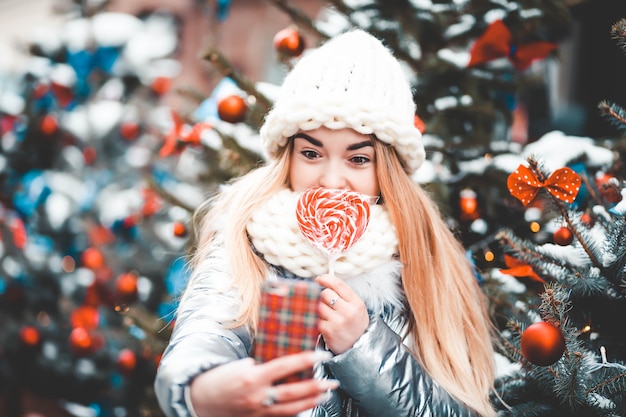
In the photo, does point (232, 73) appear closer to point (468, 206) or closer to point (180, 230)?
point (180, 230)

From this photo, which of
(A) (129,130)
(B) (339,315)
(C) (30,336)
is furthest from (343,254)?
(C) (30,336)

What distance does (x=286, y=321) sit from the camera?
1.16m

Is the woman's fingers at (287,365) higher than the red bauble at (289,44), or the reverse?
the red bauble at (289,44)

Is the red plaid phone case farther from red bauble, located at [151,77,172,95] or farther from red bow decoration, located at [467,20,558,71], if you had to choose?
red bauble, located at [151,77,172,95]

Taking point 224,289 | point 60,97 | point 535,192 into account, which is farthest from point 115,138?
point 535,192

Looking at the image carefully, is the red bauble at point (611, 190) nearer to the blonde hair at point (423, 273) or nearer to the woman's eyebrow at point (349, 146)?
the blonde hair at point (423, 273)

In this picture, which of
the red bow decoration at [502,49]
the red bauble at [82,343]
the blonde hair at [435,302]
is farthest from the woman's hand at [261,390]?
the red bauble at [82,343]

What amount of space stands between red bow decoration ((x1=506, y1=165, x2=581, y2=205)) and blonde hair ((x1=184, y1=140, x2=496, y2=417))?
34 centimetres

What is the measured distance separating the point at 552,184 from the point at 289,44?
1.23 m

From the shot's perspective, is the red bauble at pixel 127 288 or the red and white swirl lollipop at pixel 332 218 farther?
the red bauble at pixel 127 288

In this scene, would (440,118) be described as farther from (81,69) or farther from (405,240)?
(81,69)

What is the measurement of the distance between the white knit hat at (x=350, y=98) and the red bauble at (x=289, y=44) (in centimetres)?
50

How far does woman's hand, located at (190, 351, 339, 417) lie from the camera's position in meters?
1.08

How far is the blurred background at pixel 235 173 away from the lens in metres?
1.63
